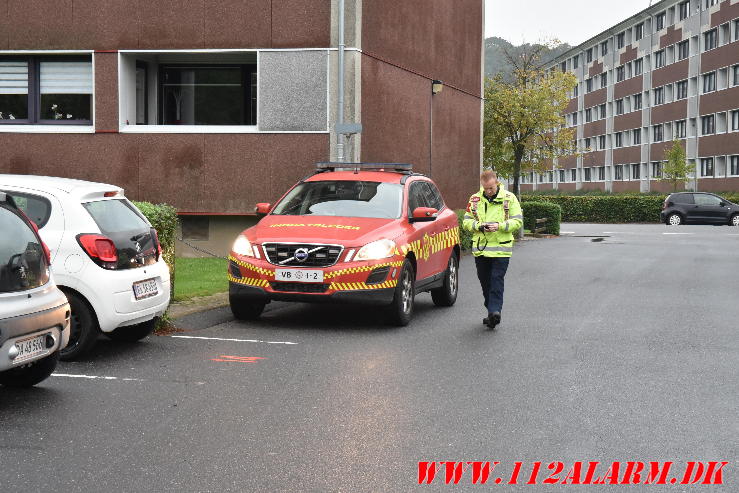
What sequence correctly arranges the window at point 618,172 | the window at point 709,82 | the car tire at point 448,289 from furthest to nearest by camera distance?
1. the window at point 618,172
2. the window at point 709,82
3. the car tire at point 448,289

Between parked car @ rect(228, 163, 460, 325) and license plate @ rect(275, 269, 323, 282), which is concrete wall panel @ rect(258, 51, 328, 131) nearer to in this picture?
parked car @ rect(228, 163, 460, 325)

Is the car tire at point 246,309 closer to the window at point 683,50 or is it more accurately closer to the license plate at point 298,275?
the license plate at point 298,275

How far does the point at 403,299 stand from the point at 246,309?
1.80 metres

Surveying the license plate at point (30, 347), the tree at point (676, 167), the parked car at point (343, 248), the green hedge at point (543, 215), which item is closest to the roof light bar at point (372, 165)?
the parked car at point (343, 248)

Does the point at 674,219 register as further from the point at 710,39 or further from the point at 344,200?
the point at 344,200

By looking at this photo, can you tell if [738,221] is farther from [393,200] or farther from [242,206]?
[393,200]

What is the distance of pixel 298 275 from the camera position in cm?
1044

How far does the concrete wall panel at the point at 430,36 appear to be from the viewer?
2191 cm

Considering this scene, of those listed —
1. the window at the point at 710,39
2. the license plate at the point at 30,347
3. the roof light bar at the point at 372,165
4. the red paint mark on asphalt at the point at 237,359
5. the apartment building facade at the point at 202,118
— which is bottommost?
the red paint mark on asphalt at the point at 237,359

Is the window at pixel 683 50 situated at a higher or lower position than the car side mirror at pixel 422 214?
higher

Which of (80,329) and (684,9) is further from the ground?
(684,9)

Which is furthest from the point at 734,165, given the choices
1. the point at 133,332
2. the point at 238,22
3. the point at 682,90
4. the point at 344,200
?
the point at 133,332

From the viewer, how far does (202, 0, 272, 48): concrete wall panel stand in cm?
2045

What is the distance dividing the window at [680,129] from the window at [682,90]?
1.82 m
